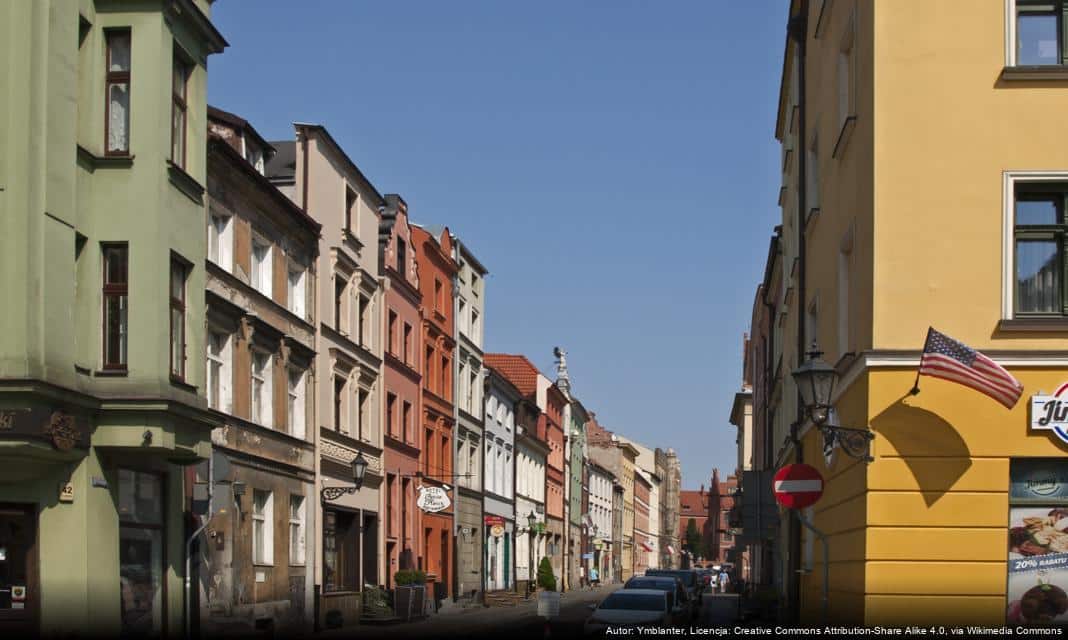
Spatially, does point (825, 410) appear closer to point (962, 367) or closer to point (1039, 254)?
point (962, 367)

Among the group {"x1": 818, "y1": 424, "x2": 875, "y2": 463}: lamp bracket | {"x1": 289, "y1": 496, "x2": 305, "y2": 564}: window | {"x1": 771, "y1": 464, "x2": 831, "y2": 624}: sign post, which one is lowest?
{"x1": 289, "y1": 496, "x2": 305, "y2": 564}: window

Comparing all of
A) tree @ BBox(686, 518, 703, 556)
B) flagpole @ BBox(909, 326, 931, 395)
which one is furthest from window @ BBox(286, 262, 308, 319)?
tree @ BBox(686, 518, 703, 556)

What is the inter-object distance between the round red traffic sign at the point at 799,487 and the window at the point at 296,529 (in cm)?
1917

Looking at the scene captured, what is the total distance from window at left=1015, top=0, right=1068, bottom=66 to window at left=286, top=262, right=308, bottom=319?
22.8 meters

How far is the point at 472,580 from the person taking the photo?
5659 centimetres

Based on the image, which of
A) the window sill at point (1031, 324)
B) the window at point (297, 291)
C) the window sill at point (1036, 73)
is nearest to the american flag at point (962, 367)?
the window sill at point (1031, 324)

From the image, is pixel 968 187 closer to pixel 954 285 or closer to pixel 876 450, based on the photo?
pixel 954 285

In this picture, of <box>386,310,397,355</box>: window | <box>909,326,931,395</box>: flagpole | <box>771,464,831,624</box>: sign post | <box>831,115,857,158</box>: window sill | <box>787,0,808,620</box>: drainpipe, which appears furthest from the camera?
<box>386,310,397,355</box>: window

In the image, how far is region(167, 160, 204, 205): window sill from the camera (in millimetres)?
22047

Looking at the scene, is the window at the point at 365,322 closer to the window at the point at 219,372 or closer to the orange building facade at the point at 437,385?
the orange building facade at the point at 437,385

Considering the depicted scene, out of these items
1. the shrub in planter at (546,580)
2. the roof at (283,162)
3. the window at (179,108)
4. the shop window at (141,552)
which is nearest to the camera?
the shop window at (141,552)

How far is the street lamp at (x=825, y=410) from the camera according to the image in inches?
573

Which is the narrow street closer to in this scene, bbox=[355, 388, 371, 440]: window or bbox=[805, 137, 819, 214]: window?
bbox=[355, 388, 371, 440]: window

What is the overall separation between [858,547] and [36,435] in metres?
10.7
